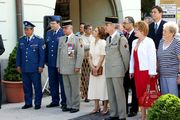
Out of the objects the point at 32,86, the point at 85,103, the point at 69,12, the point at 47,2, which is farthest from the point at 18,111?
the point at 69,12

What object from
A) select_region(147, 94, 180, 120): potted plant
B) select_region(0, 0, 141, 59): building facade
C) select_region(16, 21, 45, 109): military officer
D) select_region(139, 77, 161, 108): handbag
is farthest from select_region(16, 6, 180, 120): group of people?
select_region(147, 94, 180, 120): potted plant

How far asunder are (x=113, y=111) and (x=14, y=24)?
411 centimetres

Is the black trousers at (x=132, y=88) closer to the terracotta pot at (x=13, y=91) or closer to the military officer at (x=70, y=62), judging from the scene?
the military officer at (x=70, y=62)

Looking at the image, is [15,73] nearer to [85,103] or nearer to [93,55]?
[85,103]

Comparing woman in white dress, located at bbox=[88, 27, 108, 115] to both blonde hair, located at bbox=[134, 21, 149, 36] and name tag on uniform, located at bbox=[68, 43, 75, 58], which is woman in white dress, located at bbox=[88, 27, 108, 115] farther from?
blonde hair, located at bbox=[134, 21, 149, 36]

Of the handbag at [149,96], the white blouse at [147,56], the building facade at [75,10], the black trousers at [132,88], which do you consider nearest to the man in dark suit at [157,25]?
the white blouse at [147,56]

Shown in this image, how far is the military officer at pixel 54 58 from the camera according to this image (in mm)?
9789

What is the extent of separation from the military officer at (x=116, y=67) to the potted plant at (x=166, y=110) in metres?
2.71

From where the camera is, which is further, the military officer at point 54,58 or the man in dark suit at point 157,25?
the military officer at point 54,58

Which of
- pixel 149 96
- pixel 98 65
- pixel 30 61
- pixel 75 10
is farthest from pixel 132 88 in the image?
pixel 75 10

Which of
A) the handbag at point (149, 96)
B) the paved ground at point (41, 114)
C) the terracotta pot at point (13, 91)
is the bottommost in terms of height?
the paved ground at point (41, 114)

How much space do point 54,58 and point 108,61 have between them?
1.94 metres

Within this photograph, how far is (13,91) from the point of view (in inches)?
421

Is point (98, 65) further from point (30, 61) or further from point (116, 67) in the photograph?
point (30, 61)
